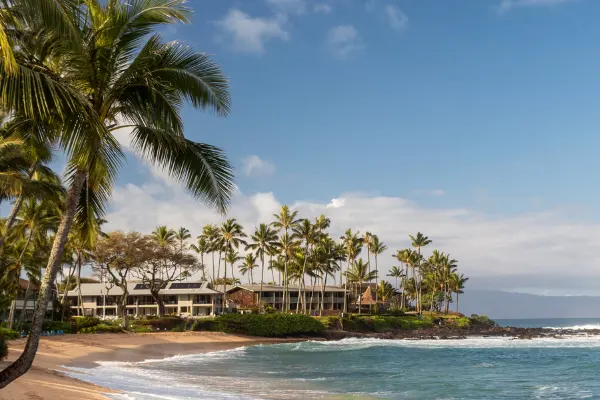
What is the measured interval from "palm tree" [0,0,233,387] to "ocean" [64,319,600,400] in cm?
928

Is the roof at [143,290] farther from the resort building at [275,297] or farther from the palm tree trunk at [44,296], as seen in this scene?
the palm tree trunk at [44,296]

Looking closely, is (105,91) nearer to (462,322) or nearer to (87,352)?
(87,352)

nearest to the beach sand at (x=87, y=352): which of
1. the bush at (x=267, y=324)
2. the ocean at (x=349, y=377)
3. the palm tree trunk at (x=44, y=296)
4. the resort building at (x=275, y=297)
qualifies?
the ocean at (x=349, y=377)

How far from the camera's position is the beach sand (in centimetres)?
1452

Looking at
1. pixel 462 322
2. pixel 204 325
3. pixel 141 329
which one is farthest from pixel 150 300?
pixel 462 322

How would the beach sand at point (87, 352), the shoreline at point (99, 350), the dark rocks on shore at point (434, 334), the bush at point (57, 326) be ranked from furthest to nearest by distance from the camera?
the dark rocks on shore at point (434, 334) → the bush at point (57, 326) → the shoreline at point (99, 350) → the beach sand at point (87, 352)

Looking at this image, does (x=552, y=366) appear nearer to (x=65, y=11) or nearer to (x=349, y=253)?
(x=65, y=11)

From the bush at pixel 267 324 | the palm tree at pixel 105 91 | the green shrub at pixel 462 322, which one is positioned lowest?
the green shrub at pixel 462 322

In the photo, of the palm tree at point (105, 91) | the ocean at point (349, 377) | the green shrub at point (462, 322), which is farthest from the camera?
the green shrub at point (462, 322)

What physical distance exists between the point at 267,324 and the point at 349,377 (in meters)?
34.8

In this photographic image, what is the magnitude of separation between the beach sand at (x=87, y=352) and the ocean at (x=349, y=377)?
1507 millimetres

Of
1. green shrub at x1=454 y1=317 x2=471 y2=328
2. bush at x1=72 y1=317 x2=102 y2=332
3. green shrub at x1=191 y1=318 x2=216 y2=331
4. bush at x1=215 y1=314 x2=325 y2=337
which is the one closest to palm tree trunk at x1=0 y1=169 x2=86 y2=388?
bush at x1=72 y1=317 x2=102 y2=332

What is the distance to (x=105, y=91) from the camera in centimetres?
909

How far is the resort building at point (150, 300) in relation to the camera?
76125 millimetres
